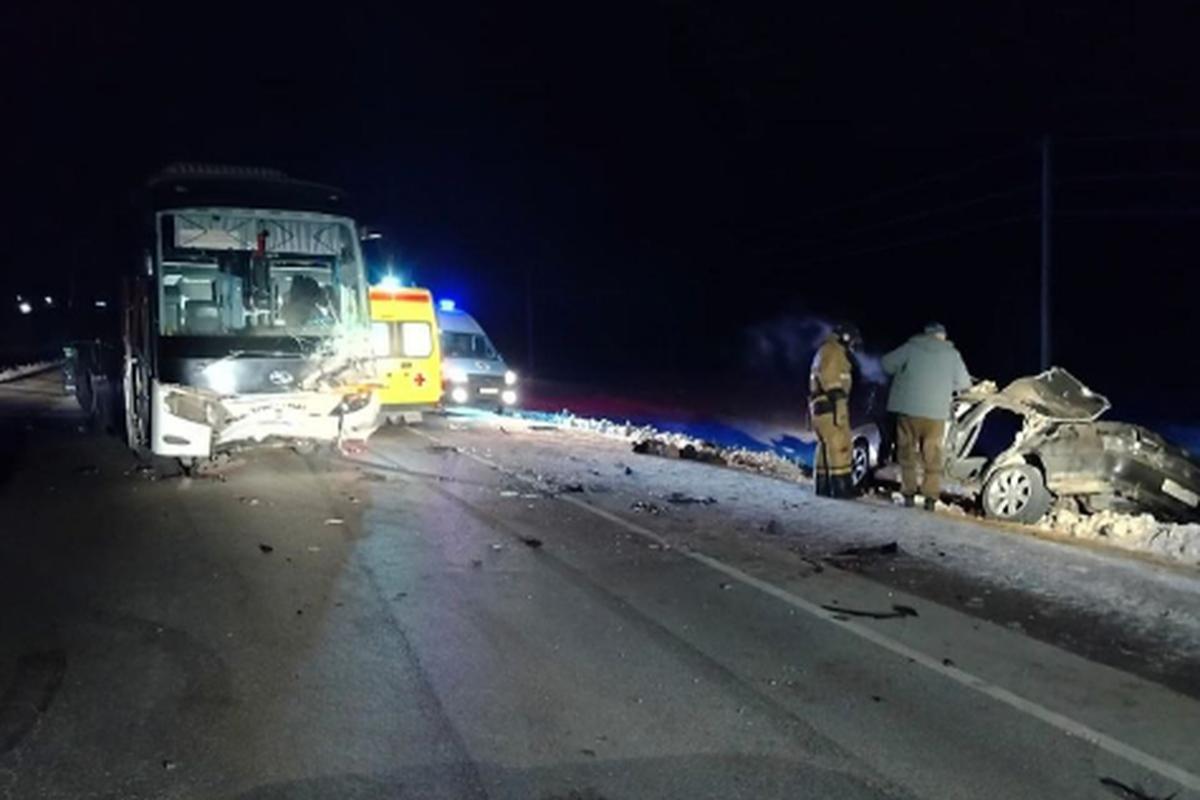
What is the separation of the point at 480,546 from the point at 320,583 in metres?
1.67

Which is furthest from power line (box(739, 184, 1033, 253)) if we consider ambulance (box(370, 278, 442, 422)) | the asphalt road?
the asphalt road

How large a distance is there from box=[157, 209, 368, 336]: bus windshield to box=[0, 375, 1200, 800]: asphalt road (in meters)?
3.54

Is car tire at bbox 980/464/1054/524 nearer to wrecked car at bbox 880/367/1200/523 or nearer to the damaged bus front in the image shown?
wrecked car at bbox 880/367/1200/523

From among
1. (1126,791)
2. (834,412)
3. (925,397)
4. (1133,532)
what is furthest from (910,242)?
(1126,791)

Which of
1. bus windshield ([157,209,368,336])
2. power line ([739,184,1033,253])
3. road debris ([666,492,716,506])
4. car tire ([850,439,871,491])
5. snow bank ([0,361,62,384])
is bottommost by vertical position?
road debris ([666,492,716,506])

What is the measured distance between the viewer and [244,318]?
43.8ft

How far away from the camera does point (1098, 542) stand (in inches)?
380

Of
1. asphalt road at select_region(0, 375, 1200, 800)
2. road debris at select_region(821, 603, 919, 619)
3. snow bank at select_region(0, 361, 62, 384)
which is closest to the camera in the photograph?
asphalt road at select_region(0, 375, 1200, 800)

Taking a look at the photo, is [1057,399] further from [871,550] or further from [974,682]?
[974,682]

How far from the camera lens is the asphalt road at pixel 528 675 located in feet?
15.2

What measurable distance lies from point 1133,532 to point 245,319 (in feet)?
32.5

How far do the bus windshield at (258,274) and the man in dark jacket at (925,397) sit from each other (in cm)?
682

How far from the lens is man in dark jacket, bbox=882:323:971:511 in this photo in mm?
11188

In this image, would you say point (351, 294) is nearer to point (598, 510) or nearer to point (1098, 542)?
point (598, 510)
